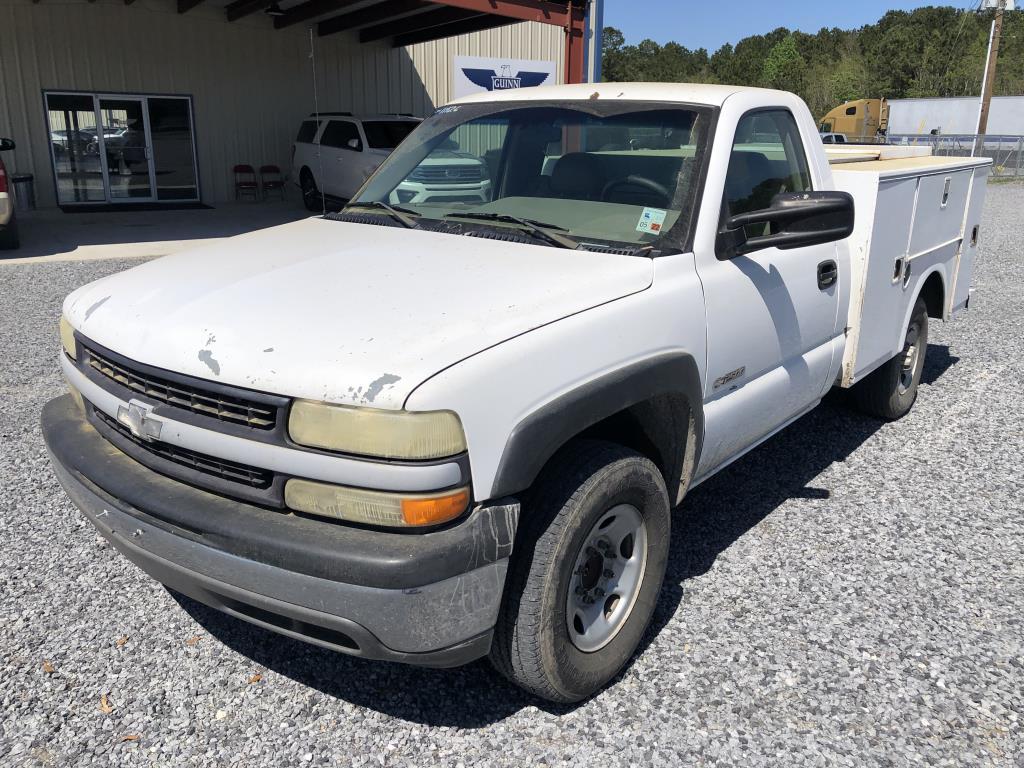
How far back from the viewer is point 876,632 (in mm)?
3111

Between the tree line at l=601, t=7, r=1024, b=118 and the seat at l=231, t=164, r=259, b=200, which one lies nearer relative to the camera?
the seat at l=231, t=164, r=259, b=200

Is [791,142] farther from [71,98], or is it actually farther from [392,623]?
[71,98]

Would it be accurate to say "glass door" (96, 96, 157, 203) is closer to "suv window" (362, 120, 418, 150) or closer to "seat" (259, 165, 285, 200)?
"seat" (259, 165, 285, 200)

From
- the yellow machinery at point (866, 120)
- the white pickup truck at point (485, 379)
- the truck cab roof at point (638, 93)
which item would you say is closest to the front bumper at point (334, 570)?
the white pickup truck at point (485, 379)

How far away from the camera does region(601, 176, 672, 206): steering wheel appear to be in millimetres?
3186

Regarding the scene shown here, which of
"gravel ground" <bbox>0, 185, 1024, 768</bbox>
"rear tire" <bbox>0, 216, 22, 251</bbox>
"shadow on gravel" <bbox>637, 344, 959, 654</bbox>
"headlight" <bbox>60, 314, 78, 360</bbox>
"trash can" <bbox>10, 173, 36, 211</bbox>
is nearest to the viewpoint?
"gravel ground" <bbox>0, 185, 1024, 768</bbox>

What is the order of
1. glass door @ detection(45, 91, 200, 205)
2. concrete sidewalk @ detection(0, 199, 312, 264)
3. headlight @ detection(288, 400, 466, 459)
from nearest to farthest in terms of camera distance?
headlight @ detection(288, 400, 466, 459) → concrete sidewalk @ detection(0, 199, 312, 264) → glass door @ detection(45, 91, 200, 205)

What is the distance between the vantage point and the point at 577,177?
348cm

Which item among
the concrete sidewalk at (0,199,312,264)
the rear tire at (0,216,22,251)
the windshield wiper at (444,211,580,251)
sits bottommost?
the concrete sidewalk at (0,199,312,264)

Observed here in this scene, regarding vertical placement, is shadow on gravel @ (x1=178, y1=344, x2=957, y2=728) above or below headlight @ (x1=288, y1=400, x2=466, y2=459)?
below

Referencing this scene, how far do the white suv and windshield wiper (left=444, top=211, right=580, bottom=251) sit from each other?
1280cm

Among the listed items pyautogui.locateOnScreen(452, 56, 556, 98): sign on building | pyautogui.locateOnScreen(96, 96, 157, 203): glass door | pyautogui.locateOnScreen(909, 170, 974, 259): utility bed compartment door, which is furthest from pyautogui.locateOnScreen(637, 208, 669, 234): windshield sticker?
pyautogui.locateOnScreen(452, 56, 556, 98): sign on building

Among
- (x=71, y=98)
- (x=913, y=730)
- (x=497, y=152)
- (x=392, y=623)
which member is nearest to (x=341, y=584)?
(x=392, y=623)

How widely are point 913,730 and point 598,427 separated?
1.33 metres
